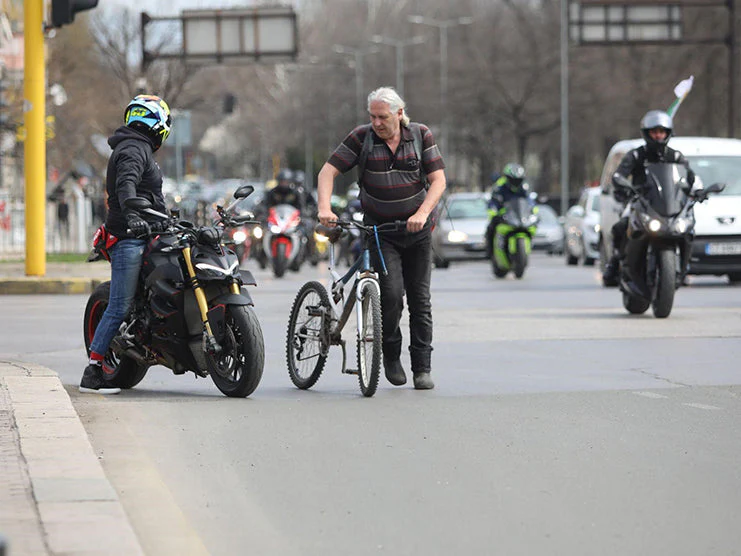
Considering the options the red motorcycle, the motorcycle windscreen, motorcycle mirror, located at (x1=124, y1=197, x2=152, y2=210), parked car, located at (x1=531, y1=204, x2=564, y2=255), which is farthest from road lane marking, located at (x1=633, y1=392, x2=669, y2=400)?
parked car, located at (x1=531, y1=204, x2=564, y2=255)

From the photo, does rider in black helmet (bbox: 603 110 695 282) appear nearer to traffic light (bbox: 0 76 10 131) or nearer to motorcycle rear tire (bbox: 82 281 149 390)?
motorcycle rear tire (bbox: 82 281 149 390)

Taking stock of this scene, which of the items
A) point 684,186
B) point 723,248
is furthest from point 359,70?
point 684,186

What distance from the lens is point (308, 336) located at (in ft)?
36.6

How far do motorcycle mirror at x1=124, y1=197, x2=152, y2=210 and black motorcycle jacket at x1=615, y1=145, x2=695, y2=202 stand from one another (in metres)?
7.70

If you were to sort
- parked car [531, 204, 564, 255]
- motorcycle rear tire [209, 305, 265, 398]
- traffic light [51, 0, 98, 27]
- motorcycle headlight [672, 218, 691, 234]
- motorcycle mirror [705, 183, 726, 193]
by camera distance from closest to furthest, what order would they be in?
motorcycle rear tire [209, 305, 265, 398], motorcycle headlight [672, 218, 691, 234], motorcycle mirror [705, 183, 726, 193], traffic light [51, 0, 98, 27], parked car [531, 204, 564, 255]

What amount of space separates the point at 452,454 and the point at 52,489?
2223 millimetres

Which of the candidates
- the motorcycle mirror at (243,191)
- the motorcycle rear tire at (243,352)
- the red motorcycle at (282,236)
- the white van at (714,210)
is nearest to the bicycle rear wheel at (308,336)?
the motorcycle rear tire at (243,352)

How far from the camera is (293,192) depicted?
3006 centimetres

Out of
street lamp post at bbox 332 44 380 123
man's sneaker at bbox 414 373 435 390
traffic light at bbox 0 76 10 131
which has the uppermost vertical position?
street lamp post at bbox 332 44 380 123

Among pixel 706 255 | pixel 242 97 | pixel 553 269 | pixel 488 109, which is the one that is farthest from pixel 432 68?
pixel 706 255

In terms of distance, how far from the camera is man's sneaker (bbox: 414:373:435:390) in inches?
434

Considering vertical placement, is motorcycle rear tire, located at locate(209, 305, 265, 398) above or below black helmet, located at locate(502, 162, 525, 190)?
below

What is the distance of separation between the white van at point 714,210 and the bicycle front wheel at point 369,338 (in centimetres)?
1151

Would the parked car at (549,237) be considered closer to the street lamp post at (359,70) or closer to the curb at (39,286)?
the curb at (39,286)
